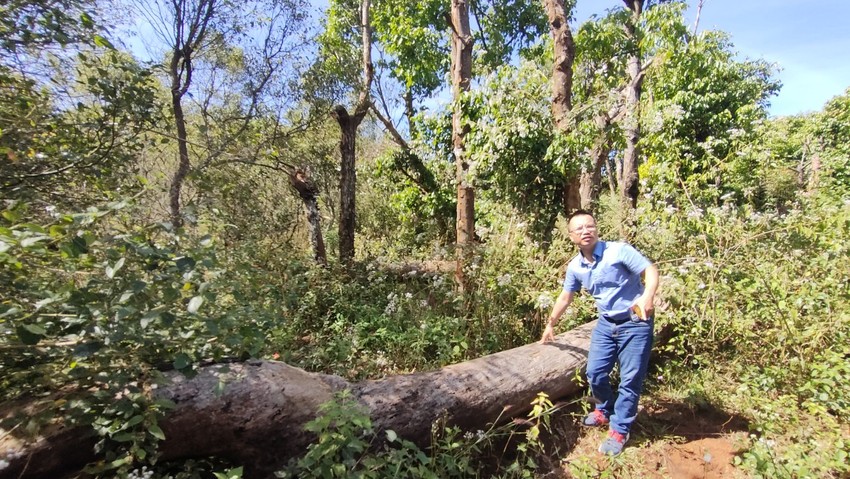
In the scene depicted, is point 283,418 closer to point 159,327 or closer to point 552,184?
point 159,327

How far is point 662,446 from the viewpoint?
2869mm

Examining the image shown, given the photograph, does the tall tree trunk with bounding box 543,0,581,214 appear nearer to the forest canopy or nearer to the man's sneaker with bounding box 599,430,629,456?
the forest canopy

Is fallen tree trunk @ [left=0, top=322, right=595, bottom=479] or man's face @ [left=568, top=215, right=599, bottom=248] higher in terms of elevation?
man's face @ [left=568, top=215, right=599, bottom=248]

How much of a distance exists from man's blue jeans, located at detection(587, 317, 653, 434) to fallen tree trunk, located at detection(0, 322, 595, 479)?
398 millimetres

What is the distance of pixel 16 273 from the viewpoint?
1.77 m

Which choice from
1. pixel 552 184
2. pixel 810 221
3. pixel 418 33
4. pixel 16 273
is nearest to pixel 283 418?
pixel 16 273

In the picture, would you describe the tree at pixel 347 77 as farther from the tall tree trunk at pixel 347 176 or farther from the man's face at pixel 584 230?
the man's face at pixel 584 230

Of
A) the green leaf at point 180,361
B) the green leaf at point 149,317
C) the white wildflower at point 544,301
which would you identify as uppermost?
the green leaf at point 149,317

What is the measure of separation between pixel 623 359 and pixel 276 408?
7.24 ft

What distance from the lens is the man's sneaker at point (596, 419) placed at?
303 centimetres

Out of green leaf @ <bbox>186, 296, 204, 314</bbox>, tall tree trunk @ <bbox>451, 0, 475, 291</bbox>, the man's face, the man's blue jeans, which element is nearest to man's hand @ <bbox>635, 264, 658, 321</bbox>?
the man's blue jeans

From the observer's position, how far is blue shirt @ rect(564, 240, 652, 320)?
107 inches

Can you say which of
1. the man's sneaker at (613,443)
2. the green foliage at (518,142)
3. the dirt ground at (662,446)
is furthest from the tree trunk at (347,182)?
the man's sneaker at (613,443)

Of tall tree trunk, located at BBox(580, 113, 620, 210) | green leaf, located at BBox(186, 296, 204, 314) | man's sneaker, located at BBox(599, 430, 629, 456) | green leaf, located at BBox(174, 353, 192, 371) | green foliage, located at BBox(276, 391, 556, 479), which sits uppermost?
tall tree trunk, located at BBox(580, 113, 620, 210)
